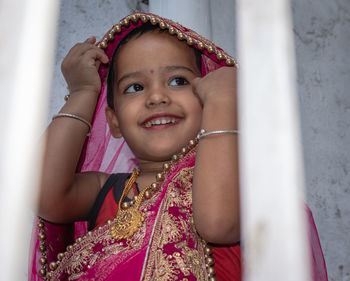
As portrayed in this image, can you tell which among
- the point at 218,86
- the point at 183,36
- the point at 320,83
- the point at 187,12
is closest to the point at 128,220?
the point at 218,86

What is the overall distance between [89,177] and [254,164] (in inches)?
17.9

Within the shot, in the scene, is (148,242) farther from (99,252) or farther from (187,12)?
(187,12)

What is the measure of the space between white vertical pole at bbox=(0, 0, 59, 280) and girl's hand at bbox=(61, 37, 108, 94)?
0.18m

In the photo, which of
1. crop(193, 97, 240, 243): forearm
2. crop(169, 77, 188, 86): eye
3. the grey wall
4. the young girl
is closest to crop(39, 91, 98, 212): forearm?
the young girl

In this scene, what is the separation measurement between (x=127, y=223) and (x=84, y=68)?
0.47 meters

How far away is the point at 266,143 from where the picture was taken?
1216 millimetres

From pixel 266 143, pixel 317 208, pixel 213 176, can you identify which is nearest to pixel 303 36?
pixel 317 208

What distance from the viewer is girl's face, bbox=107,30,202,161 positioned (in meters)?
1.07

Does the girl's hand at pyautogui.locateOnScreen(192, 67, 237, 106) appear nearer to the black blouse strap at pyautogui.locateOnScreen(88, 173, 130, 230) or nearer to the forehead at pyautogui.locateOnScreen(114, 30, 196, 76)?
the forehead at pyautogui.locateOnScreen(114, 30, 196, 76)

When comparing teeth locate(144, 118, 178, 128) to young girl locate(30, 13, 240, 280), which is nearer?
young girl locate(30, 13, 240, 280)

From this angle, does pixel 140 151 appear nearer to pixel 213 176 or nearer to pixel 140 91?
pixel 140 91

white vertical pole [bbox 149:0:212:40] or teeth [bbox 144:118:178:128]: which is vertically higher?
white vertical pole [bbox 149:0:212:40]

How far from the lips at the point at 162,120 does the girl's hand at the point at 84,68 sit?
0.69 feet

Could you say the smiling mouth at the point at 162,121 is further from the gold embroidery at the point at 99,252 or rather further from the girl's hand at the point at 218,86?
the gold embroidery at the point at 99,252
